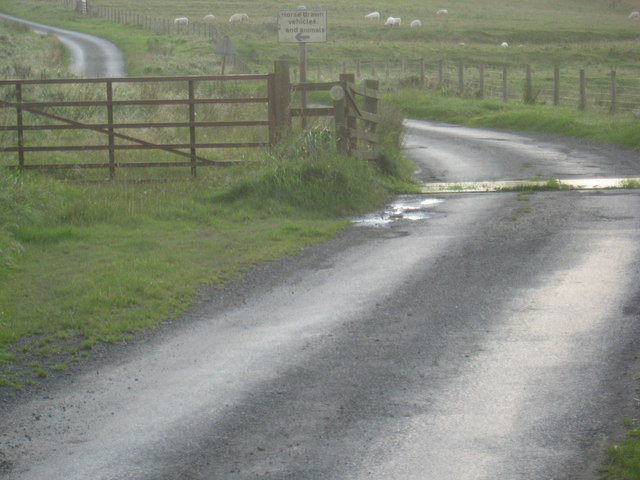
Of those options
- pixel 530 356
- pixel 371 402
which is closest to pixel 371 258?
pixel 530 356

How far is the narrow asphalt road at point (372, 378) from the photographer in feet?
17.1

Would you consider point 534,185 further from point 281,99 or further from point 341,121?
point 281,99

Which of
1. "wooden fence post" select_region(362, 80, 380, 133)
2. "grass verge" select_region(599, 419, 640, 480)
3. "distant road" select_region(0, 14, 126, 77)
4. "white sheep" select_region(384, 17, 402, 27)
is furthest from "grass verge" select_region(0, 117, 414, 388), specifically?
"white sheep" select_region(384, 17, 402, 27)

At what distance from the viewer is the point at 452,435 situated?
216 inches

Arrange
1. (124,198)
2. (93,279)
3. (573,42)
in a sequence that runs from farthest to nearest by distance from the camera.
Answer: (573,42) < (124,198) < (93,279)

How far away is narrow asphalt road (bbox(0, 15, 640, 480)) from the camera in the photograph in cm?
522

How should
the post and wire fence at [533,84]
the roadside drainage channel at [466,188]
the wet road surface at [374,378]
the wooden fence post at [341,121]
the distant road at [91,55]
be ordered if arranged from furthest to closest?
the distant road at [91,55], the post and wire fence at [533,84], the wooden fence post at [341,121], the roadside drainage channel at [466,188], the wet road surface at [374,378]

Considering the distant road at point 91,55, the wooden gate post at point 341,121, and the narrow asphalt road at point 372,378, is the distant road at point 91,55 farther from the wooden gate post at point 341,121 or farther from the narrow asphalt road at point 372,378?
the narrow asphalt road at point 372,378

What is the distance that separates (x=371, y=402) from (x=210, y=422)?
101 cm

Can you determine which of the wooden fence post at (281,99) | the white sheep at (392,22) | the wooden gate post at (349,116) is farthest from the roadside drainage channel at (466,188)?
the white sheep at (392,22)

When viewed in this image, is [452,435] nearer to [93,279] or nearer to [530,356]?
[530,356]

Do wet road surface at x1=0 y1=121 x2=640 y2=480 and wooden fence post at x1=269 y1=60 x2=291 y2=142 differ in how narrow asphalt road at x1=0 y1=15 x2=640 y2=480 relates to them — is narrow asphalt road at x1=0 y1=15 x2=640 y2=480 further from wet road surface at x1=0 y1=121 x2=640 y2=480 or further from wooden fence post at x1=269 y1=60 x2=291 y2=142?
wooden fence post at x1=269 y1=60 x2=291 y2=142

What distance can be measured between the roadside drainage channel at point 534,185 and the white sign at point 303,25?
150 inches

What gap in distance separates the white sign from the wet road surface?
26.2 ft
